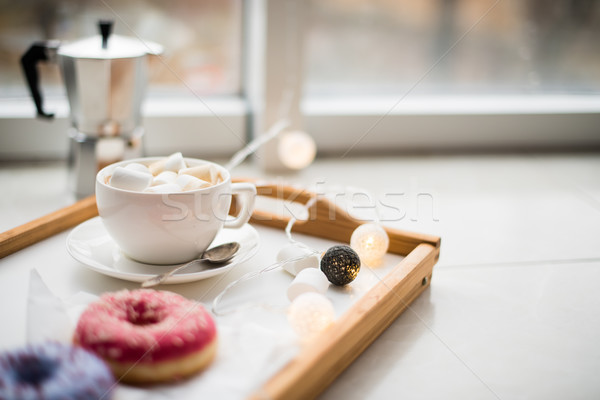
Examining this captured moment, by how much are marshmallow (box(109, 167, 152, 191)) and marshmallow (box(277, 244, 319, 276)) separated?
17 cm

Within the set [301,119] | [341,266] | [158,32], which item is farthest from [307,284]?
[158,32]

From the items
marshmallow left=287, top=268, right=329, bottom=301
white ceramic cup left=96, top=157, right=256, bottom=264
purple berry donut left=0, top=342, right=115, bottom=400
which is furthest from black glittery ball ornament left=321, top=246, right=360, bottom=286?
purple berry donut left=0, top=342, right=115, bottom=400

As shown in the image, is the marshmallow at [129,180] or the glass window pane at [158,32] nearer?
the marshmallow at [129,180]

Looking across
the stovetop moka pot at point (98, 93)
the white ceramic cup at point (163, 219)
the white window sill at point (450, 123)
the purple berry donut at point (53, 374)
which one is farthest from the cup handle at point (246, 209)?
the white window sill at point (450, 123)

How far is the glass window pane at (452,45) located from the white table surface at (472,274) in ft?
0.80

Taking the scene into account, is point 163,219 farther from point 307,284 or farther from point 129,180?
point 307,284

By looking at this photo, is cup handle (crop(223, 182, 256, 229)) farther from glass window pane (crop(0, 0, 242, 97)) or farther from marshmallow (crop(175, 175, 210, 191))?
glass window pane (crop(0, 0, 242, 97))

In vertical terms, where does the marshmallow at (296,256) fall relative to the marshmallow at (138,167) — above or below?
below

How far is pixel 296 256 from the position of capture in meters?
0.68

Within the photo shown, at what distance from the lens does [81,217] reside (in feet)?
2.56

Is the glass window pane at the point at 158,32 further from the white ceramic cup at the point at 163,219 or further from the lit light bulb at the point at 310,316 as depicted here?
the lit light bulb at the point at 310,316

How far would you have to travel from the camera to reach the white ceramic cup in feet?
1.95

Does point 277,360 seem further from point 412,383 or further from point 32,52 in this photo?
point 32,52

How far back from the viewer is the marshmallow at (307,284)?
2.00 feet
